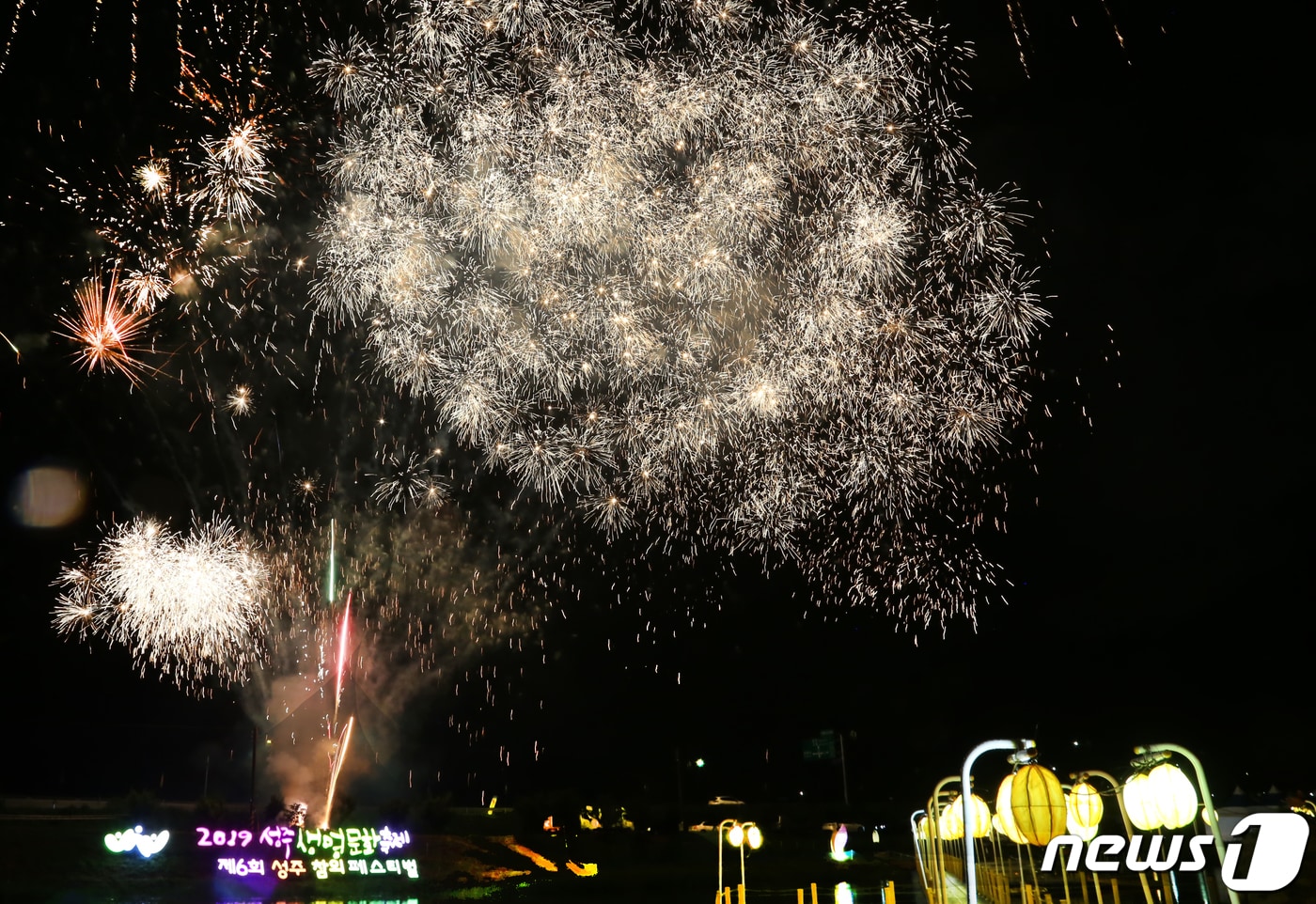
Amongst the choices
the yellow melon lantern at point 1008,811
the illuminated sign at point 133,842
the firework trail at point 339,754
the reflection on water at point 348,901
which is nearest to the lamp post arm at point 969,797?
the yellow melon lantern at point 1008,811

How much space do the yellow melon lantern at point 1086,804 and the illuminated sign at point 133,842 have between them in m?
22.6

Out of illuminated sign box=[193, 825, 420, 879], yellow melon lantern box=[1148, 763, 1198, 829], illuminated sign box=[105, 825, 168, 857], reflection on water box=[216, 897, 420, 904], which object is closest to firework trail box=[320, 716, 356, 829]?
illuminated sign box=[193, 825, 420, 879]

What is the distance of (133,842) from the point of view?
2352 centimetres

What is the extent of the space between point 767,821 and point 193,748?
920 inches

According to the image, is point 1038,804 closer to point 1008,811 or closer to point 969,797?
point 1008,811

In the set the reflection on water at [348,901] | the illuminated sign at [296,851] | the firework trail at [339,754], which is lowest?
the reflection on water at [348,901]

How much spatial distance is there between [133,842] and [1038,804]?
77.1ft

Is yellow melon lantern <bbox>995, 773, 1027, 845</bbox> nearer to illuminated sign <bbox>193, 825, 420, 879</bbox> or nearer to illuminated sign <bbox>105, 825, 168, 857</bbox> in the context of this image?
illuminated sign <bbox>193, 825, 420, 879</bbox>

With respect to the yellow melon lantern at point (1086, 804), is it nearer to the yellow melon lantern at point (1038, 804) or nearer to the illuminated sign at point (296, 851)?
the yellow melon lantern at point (1038, 804)

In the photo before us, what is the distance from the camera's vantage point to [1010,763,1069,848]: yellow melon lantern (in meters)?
7.53

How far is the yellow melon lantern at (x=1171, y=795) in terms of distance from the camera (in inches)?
280

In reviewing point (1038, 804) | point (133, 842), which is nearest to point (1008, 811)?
point (1038, 804)

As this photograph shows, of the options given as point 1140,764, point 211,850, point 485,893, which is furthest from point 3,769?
point 1140,764

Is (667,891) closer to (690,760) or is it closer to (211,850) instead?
(211,850)
